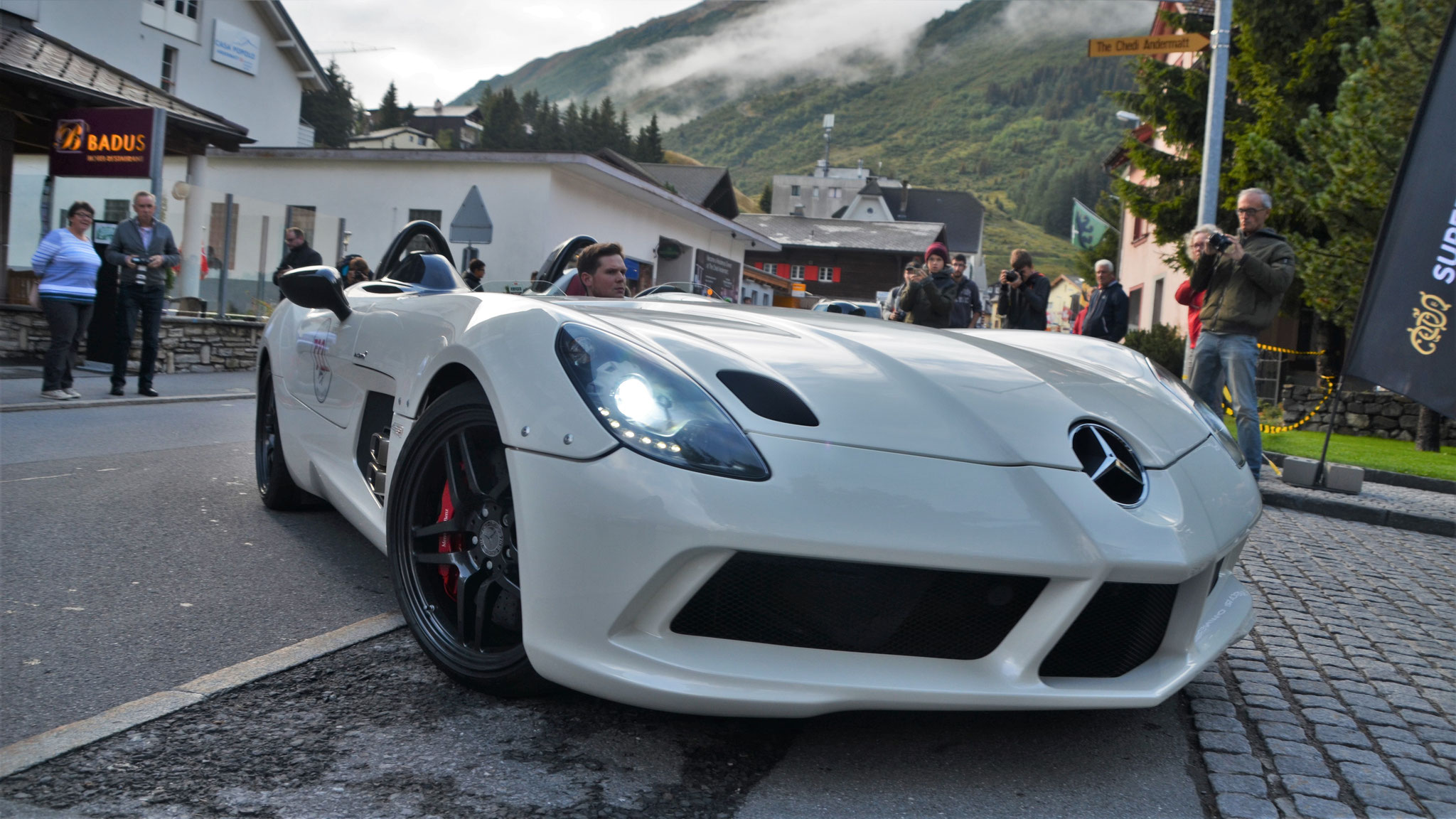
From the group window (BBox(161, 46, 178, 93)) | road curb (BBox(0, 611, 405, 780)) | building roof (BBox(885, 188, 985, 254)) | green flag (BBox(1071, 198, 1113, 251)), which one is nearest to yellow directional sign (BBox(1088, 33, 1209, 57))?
road curb (BBox(0, 611, 405, 780))

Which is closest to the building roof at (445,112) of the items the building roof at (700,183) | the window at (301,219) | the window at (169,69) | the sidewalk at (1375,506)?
the building roof at (700,183)

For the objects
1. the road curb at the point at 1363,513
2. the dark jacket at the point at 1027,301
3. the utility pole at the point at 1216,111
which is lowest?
the road curb at the point at 1363,513

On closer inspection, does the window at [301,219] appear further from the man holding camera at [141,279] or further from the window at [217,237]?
the man holding camera at [141,279]

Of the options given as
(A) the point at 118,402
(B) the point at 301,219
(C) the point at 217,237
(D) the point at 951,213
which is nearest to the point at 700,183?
(B) the point at 301,219

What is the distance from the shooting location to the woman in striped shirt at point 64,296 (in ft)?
29.5

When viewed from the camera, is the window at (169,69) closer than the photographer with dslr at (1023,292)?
No

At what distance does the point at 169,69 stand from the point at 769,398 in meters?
31.7

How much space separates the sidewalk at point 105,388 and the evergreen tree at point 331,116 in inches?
2865

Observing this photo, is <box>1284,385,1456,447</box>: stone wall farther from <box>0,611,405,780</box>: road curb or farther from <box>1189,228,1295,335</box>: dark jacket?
<box>0,611,405,780</box>: road curb

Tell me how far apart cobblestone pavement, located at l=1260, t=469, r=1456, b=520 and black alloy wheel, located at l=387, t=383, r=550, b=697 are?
6.29 m

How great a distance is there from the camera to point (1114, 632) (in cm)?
221

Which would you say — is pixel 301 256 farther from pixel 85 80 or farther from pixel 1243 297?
pixel 1243 297

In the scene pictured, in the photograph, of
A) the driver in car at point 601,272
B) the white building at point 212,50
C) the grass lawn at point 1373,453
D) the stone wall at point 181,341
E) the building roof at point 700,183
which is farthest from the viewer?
the building roof at point 700,183

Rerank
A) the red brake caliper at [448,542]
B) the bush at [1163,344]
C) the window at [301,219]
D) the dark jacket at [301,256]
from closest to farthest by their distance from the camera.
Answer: the red brake caliper at [448,542]
the dark jacket at [301,256]
the window at [301,219]
the bush at [1163,344]
